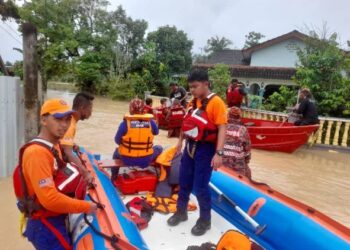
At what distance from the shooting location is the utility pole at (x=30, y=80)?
181 inches

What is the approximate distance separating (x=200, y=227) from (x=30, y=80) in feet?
10.5

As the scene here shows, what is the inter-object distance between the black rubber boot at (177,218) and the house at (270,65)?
11.1 meters

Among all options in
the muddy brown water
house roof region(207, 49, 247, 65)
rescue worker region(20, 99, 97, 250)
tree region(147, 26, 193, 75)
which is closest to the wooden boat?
rescue worker region(20, 99, 97, 250)

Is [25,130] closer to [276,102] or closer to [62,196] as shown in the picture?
[62,196]

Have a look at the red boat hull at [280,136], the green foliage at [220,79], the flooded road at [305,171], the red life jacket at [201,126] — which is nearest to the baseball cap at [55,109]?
the red life jacket at [201,126]

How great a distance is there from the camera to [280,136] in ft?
25.2

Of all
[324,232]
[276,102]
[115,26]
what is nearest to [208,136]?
[324,232]

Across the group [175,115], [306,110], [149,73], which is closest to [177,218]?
[175,115]

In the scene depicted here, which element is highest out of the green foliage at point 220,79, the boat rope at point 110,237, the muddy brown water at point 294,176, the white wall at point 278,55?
the white wall at point 278,55

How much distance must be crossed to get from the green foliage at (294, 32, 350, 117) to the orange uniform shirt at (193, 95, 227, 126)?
7.84 meters

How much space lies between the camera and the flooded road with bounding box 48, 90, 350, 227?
5133 mm

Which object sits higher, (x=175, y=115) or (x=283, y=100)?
(x=283, y=100)

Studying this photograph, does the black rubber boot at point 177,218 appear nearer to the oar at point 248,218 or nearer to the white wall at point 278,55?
the oar at point 248,218

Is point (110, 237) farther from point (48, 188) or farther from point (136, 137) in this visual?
point (136, 137)
